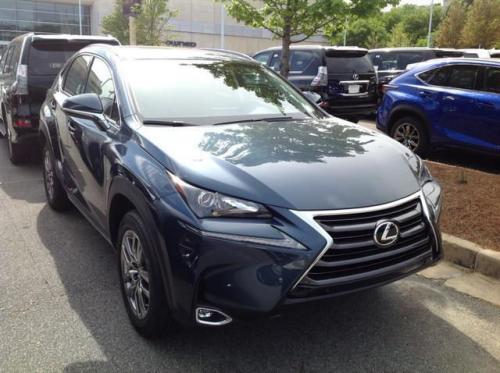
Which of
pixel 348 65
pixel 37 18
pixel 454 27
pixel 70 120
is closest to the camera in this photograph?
pixel 70 120

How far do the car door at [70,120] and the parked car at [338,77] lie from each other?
18.7 ft

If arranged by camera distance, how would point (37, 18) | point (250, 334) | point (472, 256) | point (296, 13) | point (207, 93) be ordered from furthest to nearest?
point (37, 18), point (296, 13), point (472, 256), point (207, 93), point (250, 334)

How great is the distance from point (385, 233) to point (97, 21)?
199ft

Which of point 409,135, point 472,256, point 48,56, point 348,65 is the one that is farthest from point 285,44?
point 472,256

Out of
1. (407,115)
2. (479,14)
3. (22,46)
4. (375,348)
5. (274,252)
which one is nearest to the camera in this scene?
(274,252)

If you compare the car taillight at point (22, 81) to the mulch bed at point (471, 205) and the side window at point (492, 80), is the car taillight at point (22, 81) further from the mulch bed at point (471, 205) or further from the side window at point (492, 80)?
the side window at point (492, 80)

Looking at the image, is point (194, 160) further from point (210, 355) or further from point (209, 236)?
point (210, 355)

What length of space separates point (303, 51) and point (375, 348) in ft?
27.8

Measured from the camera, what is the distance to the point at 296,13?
25.9 ft

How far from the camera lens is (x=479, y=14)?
29969 millimetres

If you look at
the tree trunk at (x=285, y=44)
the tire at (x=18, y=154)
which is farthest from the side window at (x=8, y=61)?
the tree trunk at (x=285, y=44)

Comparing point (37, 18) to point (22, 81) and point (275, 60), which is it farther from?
point (22, 81)

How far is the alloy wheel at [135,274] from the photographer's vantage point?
2.90 m

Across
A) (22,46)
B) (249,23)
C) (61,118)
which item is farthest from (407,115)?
(22,46)
